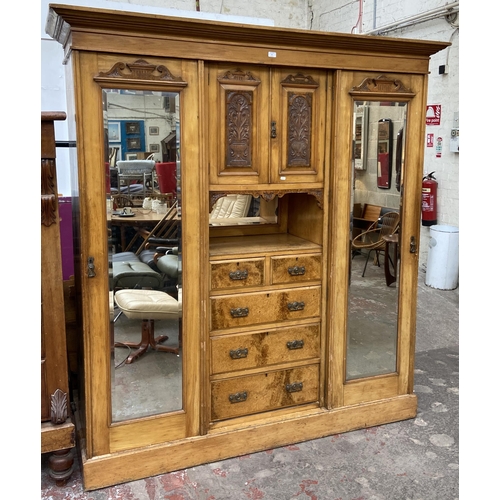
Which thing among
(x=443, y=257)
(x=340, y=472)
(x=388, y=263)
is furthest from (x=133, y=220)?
(x=443, y=257)

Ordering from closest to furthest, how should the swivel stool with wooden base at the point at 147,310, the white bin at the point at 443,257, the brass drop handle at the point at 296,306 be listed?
the swivel stool with wooden base at the point at 147,310 < the brass drop handle at the point at 296,306 < the white bin at the point at 443,257

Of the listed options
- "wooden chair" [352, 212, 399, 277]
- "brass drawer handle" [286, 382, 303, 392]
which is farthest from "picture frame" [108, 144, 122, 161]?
"brass drawer handle" [286, 382, 303, 392]

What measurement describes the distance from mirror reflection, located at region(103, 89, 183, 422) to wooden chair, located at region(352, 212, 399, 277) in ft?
3.18

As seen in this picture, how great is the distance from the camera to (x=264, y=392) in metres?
2.84

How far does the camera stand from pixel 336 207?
9.22 ft

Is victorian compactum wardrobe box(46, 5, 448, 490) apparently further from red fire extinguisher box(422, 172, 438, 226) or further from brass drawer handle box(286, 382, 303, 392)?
red fire extinguisher box(422, 172, 438, 226)

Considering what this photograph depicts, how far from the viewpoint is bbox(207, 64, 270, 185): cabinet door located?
2.52 metres

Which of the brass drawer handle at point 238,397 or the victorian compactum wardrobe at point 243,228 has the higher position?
the victorian compactum wardrobe at point 243,228

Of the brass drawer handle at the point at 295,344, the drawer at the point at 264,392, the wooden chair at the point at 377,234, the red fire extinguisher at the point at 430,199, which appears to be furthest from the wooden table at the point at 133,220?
the red fire extinguisher at the point at 430,199

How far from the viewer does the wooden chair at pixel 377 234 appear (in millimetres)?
2873

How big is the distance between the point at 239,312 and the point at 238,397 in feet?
1.47

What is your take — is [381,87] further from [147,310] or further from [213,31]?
[147,310]

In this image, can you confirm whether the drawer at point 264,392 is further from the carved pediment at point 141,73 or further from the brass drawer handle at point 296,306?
the carved pediment at point 141,73

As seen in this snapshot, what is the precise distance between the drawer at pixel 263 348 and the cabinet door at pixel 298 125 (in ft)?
2.61
